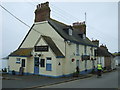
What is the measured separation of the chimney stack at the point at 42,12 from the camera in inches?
813

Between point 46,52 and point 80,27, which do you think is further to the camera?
point 80,27

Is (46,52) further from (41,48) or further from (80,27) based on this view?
(80,27)

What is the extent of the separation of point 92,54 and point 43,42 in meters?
11.9

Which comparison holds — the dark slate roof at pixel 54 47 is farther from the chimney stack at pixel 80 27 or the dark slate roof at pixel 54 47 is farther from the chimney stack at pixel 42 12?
the chimney stack at pixel 80 27

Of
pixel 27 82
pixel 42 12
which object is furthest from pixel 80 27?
pixel 27 82

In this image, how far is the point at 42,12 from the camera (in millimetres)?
20906

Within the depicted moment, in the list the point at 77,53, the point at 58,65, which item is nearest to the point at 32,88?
the point at 58,65

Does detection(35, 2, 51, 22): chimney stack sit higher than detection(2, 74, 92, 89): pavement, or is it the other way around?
detection(35, 2, 51, 22): chimney stack

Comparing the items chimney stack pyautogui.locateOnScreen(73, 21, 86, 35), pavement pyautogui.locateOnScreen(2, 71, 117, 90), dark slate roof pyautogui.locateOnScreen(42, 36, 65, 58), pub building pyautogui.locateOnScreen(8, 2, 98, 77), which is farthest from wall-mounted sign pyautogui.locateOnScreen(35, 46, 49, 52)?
chimney stack pyautogui.locateOnScreen(73, 21, 86, 35)

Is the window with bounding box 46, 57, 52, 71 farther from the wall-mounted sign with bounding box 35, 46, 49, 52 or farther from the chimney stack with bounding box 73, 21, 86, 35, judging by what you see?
the chimney stack with bounding box 73, 21, 86, 35

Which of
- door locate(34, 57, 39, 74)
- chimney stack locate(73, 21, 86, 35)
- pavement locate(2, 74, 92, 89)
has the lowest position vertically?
pavement locate(2, 74, 92, 89)

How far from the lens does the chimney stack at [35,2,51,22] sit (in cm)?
2064

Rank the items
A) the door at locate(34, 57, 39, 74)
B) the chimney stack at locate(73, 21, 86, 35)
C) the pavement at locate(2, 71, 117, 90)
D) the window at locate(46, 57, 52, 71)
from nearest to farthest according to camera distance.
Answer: the pavement at locate(2, 71, 117, 90) < the window at locate(46, 57, 52, 71) < the door at locate(34, 57, 39, 74) < the chimney stack at locate(73, 21, 86, 35)

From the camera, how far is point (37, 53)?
19.1 m
